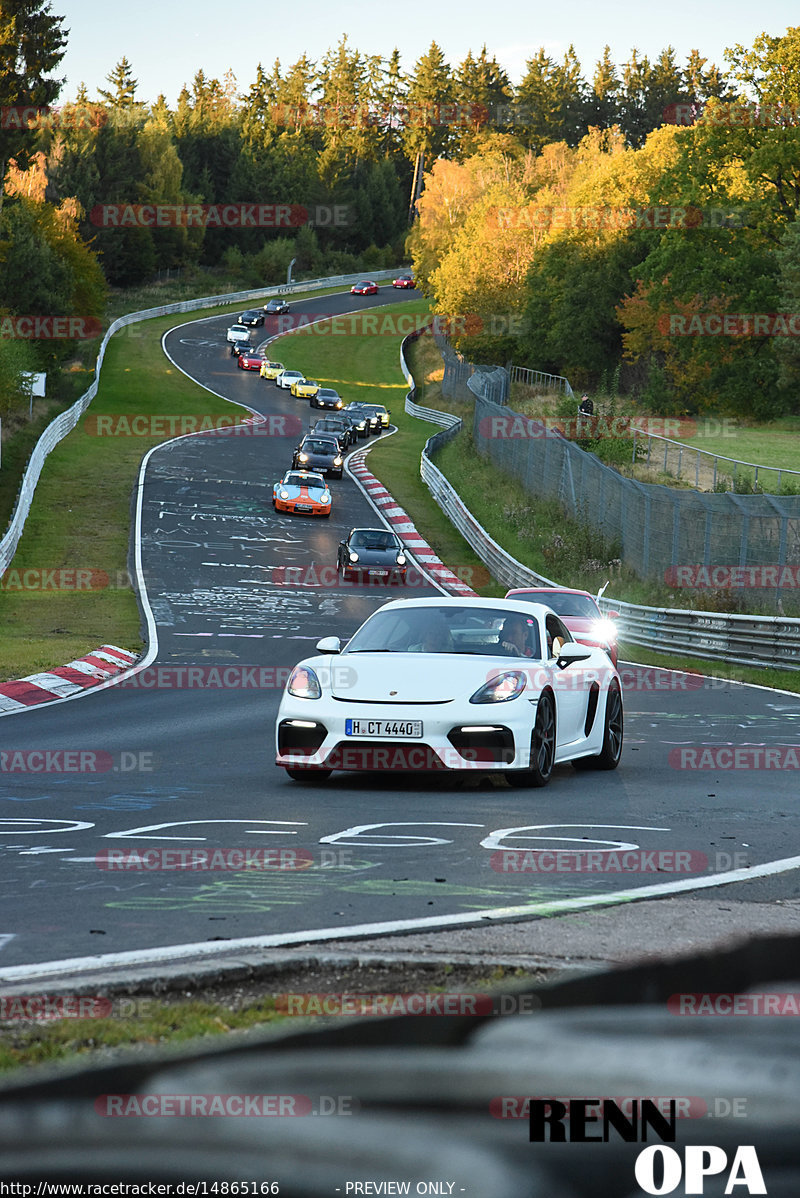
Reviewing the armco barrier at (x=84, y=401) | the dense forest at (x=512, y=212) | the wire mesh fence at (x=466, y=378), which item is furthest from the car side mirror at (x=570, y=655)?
the wire mesh fence at (x=466, y=378)

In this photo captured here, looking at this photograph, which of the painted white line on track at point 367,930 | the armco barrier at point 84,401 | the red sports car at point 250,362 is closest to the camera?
the painted white line on track at point 367,930

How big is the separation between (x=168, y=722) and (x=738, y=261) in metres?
49.6

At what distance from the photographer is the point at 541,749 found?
10977 millimetres

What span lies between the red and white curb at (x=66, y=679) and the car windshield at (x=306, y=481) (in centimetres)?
2425

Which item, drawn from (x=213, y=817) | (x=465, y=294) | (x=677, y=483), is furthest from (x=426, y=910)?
(x=465, y=294)

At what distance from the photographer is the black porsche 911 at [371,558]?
1460 inches

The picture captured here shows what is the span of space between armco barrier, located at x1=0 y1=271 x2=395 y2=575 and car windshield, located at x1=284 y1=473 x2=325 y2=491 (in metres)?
8.13

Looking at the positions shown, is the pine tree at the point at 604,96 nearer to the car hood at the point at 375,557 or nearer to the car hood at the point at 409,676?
the car hood at the point at 375,557

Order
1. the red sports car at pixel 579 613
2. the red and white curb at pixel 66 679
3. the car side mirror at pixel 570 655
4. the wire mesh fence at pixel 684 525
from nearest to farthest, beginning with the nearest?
1. the car side mirror at pixel 570 655
2. the red and white curb at pixel 66 679
3. the red sports car at pixel 579 613
4. the wire mesh fence at pixel 684 525

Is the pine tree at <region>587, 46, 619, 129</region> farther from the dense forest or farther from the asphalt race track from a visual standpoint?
the asphalt race track

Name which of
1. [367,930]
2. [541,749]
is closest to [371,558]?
[541,749]

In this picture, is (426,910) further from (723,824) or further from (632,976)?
(723,824)

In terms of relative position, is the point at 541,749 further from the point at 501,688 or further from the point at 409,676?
the point at 409,676

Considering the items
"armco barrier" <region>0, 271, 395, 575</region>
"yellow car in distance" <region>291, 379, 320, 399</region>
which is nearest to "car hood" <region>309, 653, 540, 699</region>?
"armco barrier" <region>0, 271, 395, 575</region>
